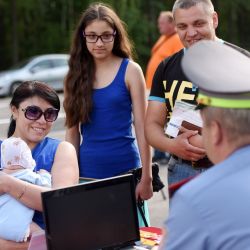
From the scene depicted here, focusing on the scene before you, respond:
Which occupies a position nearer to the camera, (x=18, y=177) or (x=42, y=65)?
(x=18, y=177)

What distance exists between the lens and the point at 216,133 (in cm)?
166

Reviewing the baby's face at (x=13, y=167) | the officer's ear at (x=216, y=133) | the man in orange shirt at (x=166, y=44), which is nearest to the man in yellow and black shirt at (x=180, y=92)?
the baby's face at (x=13, y=167)

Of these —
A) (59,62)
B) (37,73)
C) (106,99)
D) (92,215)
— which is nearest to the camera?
(92,215)

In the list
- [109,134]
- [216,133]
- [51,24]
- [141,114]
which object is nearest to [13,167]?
[109,134]

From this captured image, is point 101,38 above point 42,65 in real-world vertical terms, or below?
above

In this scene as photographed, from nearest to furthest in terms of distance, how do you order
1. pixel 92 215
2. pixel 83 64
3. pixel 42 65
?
pixel 92 215, pixel 83 64, pixel 42 65

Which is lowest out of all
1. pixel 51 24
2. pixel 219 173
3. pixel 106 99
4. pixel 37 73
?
pixel 37 73

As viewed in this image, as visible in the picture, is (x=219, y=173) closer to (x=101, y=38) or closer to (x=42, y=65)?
(x=101, y=38)

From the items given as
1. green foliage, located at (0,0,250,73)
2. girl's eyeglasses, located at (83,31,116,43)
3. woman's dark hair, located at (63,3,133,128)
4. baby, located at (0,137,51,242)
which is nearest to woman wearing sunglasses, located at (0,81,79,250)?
baby, located at (0,137,51,242)

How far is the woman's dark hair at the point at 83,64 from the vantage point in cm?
379

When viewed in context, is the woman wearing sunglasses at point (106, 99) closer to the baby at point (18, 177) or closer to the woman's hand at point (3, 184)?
the baby at point (18, 177)

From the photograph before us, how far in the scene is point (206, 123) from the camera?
67.1 inches

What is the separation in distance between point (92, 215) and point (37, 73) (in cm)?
1761

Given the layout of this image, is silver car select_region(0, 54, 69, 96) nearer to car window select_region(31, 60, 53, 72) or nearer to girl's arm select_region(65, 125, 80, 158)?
car window select_region(31, 60, 53, 72)
